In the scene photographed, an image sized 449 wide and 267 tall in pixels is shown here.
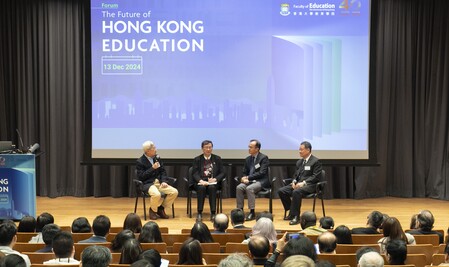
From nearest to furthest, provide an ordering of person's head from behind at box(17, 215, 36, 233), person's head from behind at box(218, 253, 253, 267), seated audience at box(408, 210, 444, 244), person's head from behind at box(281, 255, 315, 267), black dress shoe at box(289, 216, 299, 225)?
1. person's head from behind at box(281, 255, 315, 267)
2. person's head from behind at box(218, 253, 253, 267)
3. seated audience at box(408, 210, 444, 244)
4. person's head from behind at box(17, 215, 36, 233)
5. black dress shoe at box(289, 216, 299, 225)

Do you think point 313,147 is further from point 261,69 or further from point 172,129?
point 172,129

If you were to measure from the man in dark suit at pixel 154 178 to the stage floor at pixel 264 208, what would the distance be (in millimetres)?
217

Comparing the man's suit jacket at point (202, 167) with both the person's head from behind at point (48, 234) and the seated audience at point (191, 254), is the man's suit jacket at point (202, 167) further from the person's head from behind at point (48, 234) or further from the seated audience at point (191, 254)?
the seated audience at point (191, 254)

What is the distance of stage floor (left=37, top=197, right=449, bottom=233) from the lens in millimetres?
9227

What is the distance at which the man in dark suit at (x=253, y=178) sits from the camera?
368 inches

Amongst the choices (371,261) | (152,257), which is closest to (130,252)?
(152,257)

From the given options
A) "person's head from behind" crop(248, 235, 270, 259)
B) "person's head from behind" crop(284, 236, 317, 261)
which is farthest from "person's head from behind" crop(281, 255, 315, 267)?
"person's head from behind" crop(248, 235, 270, 259)

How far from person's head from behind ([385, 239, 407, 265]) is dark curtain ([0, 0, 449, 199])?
6.32 m

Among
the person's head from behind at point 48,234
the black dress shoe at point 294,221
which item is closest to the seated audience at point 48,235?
the person's head from behind at point 48,234

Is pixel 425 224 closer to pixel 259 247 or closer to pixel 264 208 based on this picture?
pixel 259 247

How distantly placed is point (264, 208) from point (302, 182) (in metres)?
1.37

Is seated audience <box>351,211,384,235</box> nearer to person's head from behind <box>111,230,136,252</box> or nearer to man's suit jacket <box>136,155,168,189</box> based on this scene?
person's head from behind <box>111,230,136,252</box>

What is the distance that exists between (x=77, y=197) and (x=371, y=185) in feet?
16.5

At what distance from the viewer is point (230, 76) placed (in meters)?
10.0
